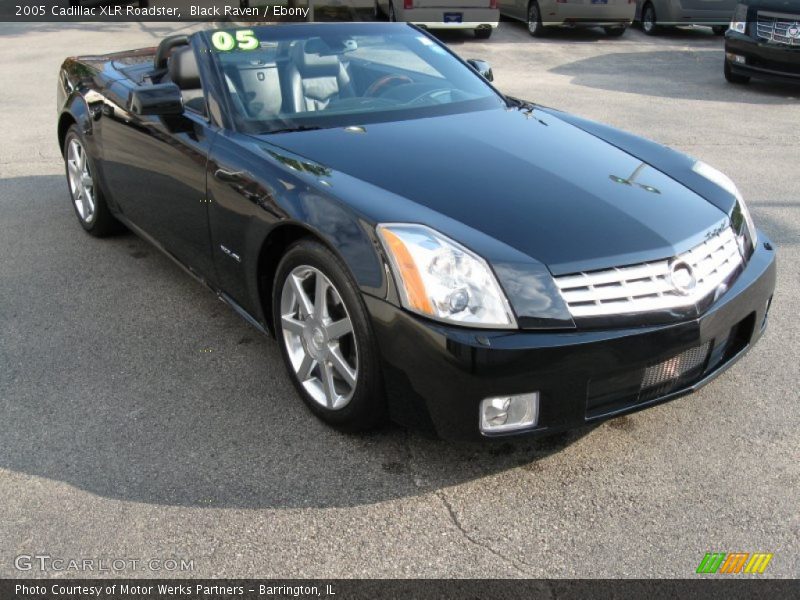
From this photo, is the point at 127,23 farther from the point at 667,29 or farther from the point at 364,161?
the point at 364,161

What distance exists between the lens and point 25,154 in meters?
7.38

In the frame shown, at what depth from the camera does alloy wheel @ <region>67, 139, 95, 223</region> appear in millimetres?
5207

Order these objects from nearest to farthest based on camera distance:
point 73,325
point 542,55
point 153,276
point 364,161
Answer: point 364,161
point 73,325
point 153,276
point 542,55

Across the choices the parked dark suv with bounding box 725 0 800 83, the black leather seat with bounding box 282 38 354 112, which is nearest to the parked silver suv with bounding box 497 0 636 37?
the parked dark suv with bounding box 725 0 800 83

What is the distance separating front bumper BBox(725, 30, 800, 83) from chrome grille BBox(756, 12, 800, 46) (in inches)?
2.9

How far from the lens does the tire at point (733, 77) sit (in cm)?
1116

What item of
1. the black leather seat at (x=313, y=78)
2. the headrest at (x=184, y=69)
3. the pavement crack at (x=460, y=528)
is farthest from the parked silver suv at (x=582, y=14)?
the pavement crack at (x=460, y=528)

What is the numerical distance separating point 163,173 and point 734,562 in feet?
9.57

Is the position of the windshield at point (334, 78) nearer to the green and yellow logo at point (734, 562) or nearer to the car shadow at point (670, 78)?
the green and yellow logo at point (734, 562)

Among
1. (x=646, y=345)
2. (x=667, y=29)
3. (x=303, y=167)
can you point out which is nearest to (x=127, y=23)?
(x=667, y=29)

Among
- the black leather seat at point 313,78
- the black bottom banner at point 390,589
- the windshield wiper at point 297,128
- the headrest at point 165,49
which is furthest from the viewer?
the headrest at point 165,49

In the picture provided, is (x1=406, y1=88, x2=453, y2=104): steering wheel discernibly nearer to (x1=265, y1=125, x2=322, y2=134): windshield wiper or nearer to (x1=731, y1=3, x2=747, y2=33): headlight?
(x1=265, y1=125, x2=322, y2=134): windshield wiper

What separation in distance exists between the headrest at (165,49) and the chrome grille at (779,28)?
26.6 feet

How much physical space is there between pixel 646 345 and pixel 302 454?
126 centimetres
